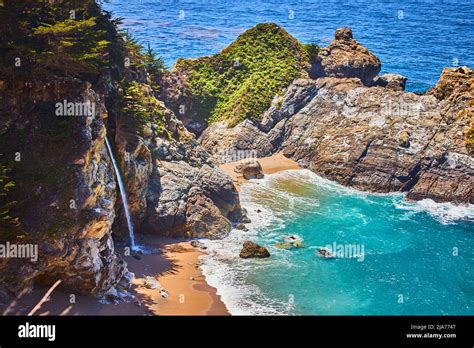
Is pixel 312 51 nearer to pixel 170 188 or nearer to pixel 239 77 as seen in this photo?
pixel 239 77

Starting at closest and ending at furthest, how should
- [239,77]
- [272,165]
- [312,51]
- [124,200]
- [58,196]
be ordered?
[58,196]
[124,200]
[272,165]
[312,51]
[239,77]

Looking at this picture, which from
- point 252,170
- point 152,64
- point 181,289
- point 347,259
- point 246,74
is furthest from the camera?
point 246,74

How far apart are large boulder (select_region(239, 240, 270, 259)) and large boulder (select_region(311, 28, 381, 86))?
29.2 m

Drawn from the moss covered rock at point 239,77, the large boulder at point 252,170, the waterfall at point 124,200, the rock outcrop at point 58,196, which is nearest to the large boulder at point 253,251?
the waterfall at point 124,200

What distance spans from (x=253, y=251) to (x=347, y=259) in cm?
621

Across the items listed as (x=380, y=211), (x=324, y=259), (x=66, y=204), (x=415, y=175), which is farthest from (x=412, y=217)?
(x=66, y=204)

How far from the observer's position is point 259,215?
46.0 m

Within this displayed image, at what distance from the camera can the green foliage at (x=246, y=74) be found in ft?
205

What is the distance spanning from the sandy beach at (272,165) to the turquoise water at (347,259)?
7.51ft

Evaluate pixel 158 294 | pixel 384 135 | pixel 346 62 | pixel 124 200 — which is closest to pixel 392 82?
pixel 346 62

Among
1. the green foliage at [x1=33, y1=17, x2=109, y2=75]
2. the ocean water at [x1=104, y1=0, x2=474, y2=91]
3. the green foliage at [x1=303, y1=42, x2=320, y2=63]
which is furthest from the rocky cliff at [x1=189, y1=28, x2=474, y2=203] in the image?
the green foliage at [x1=33, y1=17, x2=109, y2=75]

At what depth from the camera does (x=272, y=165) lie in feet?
187

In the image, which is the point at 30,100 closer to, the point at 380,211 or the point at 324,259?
the point at 324,259
